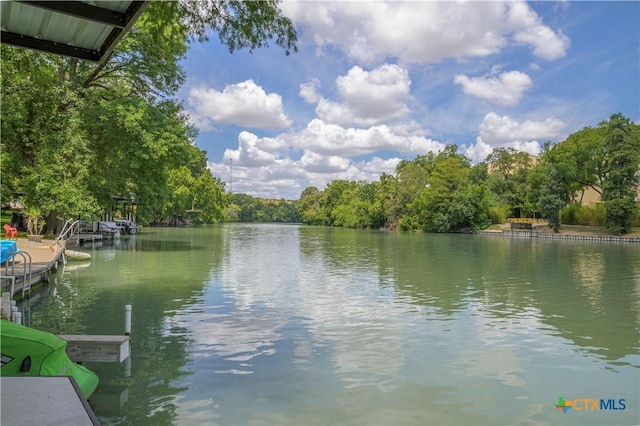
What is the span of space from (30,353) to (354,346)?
4949mm

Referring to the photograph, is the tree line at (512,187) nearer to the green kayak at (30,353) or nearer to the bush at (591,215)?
the bush at (591,215)

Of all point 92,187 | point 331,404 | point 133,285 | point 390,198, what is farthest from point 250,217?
point 331,404

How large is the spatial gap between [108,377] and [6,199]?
20.2m

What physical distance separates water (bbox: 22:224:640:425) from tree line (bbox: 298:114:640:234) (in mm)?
34749

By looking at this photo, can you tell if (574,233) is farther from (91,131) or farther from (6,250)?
(6,250)

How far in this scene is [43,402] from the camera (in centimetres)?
384

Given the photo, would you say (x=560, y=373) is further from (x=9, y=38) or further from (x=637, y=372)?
(x=9, y=38)

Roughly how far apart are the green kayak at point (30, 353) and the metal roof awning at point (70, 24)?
10.1 feet

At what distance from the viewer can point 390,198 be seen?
7788cm

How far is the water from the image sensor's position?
5.59 m

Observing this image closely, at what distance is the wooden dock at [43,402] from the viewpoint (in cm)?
351

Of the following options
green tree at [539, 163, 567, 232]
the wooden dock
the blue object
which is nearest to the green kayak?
the wooden dock

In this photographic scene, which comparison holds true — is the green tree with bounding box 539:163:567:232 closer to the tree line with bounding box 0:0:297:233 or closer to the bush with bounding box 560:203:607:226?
the bush with bounding box 560:203:607:226

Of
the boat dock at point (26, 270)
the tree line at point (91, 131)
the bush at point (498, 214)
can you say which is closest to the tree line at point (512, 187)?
the bush at point (498, 214)
